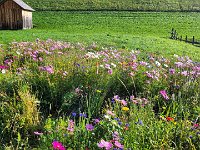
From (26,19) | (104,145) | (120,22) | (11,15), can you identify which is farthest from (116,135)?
(120,22)

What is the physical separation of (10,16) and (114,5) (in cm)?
2763

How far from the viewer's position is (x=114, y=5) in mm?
65562

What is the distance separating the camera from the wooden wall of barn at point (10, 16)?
4266cm

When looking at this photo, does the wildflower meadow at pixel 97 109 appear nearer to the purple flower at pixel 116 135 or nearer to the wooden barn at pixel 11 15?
A: the purple flower at pixel 116 135

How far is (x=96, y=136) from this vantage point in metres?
4.54

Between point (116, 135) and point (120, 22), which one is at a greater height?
point (120, 22)

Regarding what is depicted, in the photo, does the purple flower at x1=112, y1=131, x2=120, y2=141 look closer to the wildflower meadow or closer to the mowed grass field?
the wildflower meadow

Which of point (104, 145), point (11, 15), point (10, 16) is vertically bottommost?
point (104, 145)

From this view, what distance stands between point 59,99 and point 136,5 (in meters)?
62.7

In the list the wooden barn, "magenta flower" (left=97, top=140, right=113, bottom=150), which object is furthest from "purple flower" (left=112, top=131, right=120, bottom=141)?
the wooden barn

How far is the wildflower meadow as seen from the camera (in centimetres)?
425

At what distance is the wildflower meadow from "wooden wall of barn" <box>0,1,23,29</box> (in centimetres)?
3660

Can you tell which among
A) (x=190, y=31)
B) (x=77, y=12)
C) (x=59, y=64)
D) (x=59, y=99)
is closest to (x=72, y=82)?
(x=59, y=99)

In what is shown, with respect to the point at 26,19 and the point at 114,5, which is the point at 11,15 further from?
the point at 114,5
